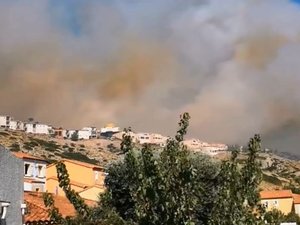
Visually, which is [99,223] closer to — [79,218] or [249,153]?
[79,218]

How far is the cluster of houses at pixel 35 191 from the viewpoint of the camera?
24.2 metres

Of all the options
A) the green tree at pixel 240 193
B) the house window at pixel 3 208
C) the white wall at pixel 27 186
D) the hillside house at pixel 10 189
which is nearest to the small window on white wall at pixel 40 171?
the white wall at pixel 27 186

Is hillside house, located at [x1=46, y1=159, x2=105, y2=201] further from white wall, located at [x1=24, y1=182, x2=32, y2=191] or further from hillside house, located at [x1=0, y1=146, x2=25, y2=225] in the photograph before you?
hillside house, located at [x1=0, y1=146, x2=25, y2=225]

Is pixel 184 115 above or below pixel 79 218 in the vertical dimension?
above

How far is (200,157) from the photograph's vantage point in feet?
146

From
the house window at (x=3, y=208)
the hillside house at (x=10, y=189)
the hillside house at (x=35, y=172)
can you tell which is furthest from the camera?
the hillside house at (x=35, y=172)

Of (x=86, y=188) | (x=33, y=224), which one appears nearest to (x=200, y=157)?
(x=33, y=224)

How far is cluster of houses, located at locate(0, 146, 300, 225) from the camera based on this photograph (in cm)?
2416

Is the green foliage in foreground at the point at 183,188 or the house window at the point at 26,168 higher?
the house window at the point at 26,168

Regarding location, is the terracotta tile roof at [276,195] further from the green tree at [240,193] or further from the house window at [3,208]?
the green tree at [240,193]

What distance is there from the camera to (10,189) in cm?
2461

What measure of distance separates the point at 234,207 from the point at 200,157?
34.4 m

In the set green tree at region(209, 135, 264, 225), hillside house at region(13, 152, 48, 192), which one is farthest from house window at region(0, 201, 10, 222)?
hillside house at region(13, 152, 48, 192)

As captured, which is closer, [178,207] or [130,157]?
[178,207]
